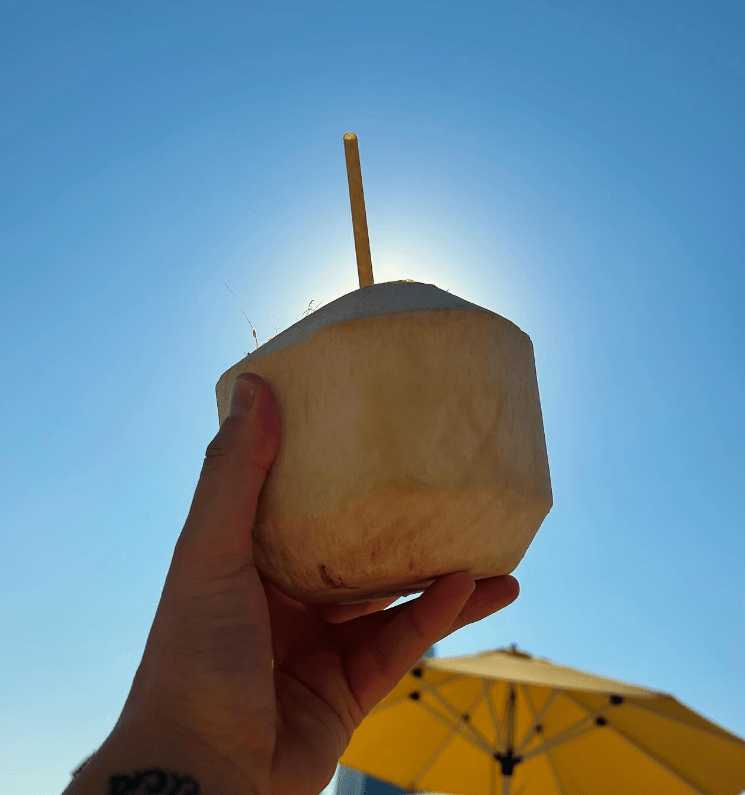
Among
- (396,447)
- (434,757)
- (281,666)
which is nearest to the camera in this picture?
(396,447)

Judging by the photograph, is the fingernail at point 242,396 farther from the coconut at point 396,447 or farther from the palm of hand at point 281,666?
the palm of hand at point 281,666

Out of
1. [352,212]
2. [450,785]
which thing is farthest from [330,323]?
[450,785]

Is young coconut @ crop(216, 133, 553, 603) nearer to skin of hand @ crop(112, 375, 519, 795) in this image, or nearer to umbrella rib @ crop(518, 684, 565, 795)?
skin of hand @ crop(112, 375, 519, 795)

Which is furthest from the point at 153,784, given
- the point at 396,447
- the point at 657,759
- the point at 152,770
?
the point at 657,759

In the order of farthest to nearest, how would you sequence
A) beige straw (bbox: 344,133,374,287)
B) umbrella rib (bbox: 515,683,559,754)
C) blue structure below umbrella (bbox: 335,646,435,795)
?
blue structure below umbrella (bbox: 335,646,435,795)
umbrella rib (bbox: 515,683,559,754)
beige straw (bbox: 344,133,374,287)

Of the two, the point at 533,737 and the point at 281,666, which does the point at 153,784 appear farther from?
the point at 533,737

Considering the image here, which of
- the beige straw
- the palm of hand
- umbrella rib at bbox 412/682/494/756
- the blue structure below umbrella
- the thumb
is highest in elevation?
the beige straw

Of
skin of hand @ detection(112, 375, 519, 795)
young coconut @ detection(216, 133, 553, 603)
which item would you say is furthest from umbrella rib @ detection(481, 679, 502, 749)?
young coconut @ detection(216, 133, 553, 603)
